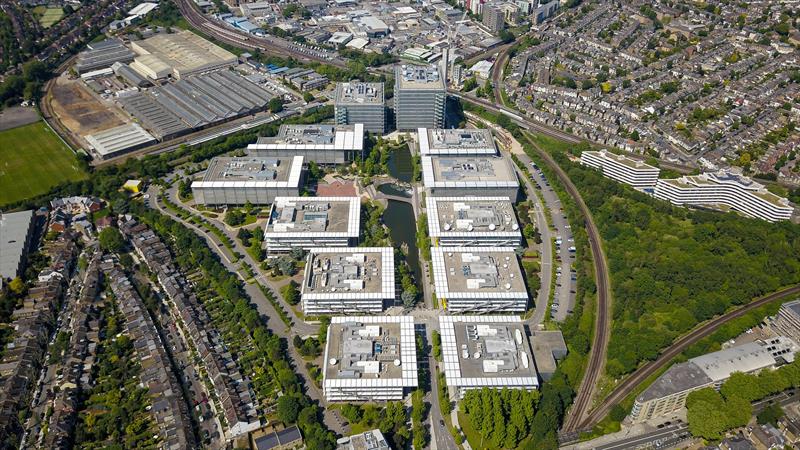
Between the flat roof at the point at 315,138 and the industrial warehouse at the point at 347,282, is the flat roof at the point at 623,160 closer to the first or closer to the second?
the flat roof at the point at 315,138

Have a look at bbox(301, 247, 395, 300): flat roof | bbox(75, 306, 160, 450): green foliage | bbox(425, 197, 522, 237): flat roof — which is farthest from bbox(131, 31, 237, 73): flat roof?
bbox(75, 306, 160, 450): green foliage

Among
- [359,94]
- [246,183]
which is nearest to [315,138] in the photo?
[359,94]

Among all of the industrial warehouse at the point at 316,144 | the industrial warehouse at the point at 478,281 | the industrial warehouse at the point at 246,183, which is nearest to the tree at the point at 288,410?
the industrial warehouse at the point at 478,281

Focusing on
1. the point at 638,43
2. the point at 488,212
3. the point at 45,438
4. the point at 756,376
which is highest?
the point at 638,43

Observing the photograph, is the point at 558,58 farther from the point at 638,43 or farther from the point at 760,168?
the point at 760,168

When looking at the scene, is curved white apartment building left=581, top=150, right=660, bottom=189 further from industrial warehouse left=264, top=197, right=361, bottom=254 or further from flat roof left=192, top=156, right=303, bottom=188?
flat roof left=192, top=156, right=303, bottom=188

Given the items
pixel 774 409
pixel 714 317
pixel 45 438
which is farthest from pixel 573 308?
pixel 45 438

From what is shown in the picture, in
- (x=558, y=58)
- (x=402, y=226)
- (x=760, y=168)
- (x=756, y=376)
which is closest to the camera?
(x=756, y=376)
